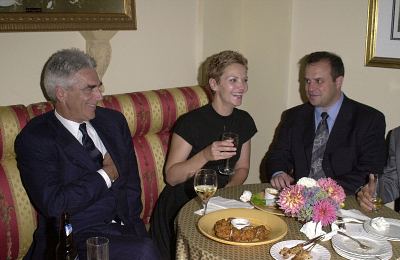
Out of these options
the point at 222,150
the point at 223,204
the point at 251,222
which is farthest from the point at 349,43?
the point at 251,222

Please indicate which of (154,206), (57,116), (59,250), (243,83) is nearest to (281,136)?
(243,83)

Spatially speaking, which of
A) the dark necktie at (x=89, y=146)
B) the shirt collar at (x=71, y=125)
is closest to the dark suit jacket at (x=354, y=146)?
the dark necktie at (x=89, y=146)

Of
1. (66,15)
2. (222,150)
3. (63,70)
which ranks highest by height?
(66,15)

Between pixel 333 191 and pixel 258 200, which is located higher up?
pixel 333 191

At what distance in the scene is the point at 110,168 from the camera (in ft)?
8.42

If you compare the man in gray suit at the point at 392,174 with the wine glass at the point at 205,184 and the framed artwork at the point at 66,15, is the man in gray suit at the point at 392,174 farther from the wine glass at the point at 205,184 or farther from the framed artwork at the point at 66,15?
the framed artwork at the point at 66,15

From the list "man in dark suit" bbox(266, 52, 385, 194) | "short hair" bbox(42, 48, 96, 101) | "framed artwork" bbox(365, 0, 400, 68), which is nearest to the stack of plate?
"man in dark suit" bbox(266, 52, 385, 194)

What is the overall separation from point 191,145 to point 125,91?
0.72 m

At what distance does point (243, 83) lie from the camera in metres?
3.03

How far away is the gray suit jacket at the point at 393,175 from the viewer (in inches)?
117

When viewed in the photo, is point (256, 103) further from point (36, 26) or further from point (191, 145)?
point (36, 26)

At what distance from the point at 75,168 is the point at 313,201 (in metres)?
1.24

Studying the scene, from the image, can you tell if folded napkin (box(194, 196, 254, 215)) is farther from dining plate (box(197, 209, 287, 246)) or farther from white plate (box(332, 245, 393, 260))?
white plate (box(332, 245, 393, 260))

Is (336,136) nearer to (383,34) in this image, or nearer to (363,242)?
(383,34)
